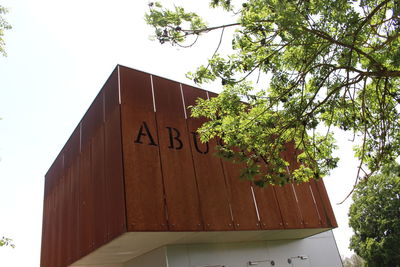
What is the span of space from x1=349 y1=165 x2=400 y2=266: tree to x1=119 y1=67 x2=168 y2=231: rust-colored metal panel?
69.4ft

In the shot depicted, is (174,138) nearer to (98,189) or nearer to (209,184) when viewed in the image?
(209,184)

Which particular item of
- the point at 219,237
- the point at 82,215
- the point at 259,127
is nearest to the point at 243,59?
the point at 259,127

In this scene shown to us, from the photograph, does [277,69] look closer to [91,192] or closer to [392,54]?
[392,54]

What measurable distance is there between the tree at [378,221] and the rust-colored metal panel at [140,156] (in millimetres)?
21139

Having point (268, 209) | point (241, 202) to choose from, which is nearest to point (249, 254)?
Answer: point (268, 209)

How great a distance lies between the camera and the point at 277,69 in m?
5.69

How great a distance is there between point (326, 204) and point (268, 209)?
265 centimetres

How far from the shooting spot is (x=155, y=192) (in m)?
6.91

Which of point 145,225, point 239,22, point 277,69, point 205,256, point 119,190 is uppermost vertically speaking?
point 239,22

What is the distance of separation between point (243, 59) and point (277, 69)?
0.73 meters

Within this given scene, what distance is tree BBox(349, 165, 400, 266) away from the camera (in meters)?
23.5

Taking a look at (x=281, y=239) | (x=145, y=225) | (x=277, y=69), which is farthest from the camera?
(x=281, y=239)

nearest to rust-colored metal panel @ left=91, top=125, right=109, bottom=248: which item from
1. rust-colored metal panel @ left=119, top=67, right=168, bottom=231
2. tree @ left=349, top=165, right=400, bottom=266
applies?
rust-colored metal panel @ left=119, top=67, right=168, bottom=231

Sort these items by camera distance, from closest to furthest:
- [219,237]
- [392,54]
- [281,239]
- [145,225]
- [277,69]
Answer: [392,54], [277,69], [145,225], [219,237], [281,239]
